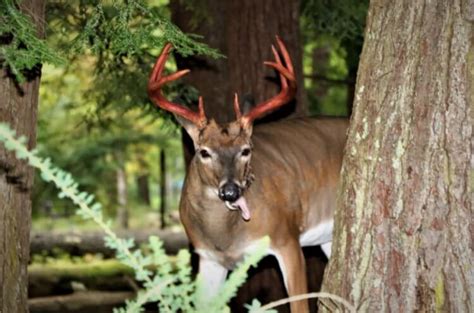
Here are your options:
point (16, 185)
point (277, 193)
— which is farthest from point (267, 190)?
point (16, 185)

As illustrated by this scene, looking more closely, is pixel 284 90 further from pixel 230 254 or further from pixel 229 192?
pixel 230 254

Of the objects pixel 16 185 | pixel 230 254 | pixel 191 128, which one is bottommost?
pixel 230 254

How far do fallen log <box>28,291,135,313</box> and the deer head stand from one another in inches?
177

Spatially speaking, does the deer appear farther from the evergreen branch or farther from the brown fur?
the evergreen branch

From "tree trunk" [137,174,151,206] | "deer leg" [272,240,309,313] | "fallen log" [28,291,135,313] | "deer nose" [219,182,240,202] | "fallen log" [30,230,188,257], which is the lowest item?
"tree trunk" [137,174,151,206]

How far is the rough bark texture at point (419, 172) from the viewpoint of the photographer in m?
4.47

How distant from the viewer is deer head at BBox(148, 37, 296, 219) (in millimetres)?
6895

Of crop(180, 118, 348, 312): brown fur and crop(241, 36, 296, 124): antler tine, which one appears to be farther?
crop(241, 36, 296, 124): antler tine

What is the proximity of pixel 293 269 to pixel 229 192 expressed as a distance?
100 cm

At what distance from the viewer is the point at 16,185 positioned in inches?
240

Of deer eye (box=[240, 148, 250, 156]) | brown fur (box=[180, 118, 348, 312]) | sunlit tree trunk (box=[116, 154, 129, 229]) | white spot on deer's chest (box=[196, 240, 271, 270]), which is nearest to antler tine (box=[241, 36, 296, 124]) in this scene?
brown fur (box=[180, 118, 348, 312])

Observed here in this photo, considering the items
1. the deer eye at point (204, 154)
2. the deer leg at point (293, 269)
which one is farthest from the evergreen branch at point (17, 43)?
the deer leg at point (293, 269)

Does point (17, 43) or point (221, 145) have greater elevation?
point (17, 43)

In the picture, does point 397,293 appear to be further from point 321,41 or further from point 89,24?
point 321,41
